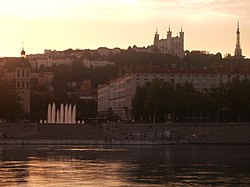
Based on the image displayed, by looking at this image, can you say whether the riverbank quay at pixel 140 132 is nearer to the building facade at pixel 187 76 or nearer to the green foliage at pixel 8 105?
the green foliage at pixel 8 105

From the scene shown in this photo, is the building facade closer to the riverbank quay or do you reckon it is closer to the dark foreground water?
the riverbank quay

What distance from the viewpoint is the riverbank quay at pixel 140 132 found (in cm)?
8038

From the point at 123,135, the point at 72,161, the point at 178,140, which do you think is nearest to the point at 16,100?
the point at 123,135

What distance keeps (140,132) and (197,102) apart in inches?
591

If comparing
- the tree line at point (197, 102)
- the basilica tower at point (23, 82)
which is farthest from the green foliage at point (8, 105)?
the basilica tower at point (23, 82)

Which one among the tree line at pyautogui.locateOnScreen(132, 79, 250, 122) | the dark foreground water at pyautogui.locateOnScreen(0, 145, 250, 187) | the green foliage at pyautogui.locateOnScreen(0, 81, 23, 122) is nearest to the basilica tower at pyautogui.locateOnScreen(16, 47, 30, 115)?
the green foliage at pyautogui.locateOnScreen(0, 81, 23, 122)

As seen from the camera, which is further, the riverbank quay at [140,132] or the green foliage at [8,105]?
the green foliage at [8,105]

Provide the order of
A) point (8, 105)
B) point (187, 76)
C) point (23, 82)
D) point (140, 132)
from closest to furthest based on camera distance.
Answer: point (140, 132) < point (8, 105) < point (187, 76) < point (23, 82)

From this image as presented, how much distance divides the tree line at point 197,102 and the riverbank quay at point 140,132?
10.8 meters

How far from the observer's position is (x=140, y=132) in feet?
274

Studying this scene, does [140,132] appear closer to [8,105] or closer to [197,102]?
[197,102]

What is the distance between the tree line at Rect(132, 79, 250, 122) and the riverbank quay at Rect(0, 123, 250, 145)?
35.5 feet

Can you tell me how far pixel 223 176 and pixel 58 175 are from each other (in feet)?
26.5

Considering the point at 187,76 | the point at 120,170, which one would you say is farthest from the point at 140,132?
the point at 120,170
